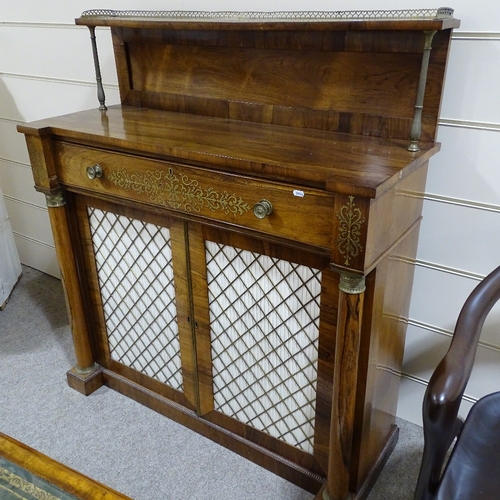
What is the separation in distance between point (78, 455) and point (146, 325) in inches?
14.9

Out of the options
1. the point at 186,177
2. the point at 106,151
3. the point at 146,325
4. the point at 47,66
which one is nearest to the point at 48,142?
the point at 106,151

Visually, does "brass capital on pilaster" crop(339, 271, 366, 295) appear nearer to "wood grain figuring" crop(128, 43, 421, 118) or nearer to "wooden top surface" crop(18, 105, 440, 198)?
"wooden top surface" crop(18, 105, 440, 198)

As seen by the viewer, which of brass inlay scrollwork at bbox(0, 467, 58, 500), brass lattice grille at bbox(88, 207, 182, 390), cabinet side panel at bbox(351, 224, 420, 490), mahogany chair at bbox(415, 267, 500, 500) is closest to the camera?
mahogany chair at bbox(415, 267, 500, 500)

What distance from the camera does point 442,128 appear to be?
111cm

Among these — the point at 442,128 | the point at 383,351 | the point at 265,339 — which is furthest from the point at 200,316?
the point at 442,128

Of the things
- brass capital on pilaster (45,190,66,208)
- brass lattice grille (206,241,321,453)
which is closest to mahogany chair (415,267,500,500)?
brass lattice grille (206,241,321,453)

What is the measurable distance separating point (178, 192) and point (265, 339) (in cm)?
38

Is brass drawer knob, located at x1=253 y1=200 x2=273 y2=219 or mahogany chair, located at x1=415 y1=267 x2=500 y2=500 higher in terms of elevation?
brass drawer knob, located at x1=253 y1=200 x2=273 y2=219

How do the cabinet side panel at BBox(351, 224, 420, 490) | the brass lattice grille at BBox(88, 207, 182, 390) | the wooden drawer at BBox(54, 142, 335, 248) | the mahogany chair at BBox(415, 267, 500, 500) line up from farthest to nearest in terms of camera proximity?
the brass lattice grille at BBox(88, 207, 182, 390) < the cabinet side panel at BBox(351, 224, 420, 490) < the wooden drawer at BBox(54, 142, 335, 248) < the mahogany chair at BBox(415, 267, 500, 500)

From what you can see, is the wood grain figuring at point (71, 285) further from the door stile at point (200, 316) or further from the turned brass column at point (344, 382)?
the turned brass column at point (344, 382)

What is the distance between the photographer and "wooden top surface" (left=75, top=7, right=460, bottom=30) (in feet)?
2.93

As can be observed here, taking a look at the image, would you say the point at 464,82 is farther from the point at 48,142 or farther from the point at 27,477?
the point at 27,477

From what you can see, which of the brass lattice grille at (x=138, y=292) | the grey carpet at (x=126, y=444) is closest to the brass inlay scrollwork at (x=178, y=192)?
the brass lattice grille at (x=138, y=292)

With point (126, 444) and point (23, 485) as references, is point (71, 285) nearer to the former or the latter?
point (126, 444)
